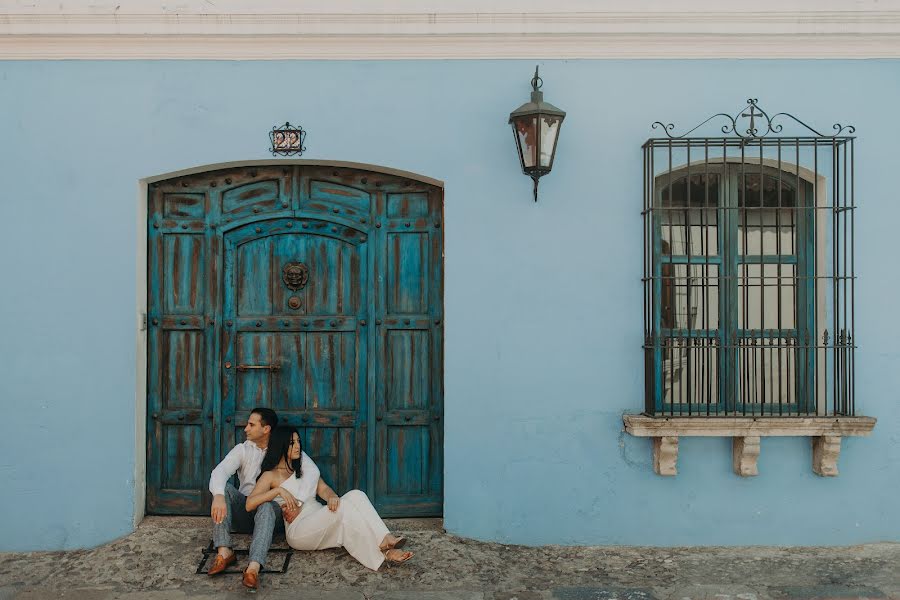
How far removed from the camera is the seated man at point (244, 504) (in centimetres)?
429

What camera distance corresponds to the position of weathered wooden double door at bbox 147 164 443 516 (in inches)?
197

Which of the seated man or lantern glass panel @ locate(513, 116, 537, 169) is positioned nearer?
the seated man

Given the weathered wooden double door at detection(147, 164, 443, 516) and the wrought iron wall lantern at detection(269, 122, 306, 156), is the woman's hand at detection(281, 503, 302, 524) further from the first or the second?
the wrought iron wall lantern at detection(269, 122, 306, 156)

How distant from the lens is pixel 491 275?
4.82 m

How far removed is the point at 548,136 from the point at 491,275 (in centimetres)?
93

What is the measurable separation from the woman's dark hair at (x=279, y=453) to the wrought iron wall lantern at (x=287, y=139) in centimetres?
177

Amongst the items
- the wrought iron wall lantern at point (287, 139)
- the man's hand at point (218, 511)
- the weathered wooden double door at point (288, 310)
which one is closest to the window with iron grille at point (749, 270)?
the weathered wooden double door at point (288, 310)

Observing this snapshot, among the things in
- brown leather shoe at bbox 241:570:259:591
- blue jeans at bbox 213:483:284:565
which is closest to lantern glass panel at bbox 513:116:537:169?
blue jeans at bbox 213:483:284:565

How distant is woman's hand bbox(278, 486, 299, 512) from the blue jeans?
71mm

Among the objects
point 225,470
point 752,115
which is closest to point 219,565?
point 225,470
